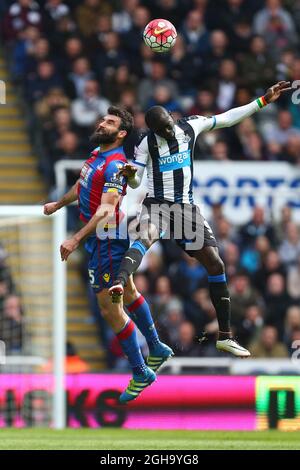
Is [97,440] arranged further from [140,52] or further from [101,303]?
[140,52]

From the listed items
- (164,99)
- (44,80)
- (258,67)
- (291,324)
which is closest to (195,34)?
(258,67)

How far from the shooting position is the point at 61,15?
19875 mm

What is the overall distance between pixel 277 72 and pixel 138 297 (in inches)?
281

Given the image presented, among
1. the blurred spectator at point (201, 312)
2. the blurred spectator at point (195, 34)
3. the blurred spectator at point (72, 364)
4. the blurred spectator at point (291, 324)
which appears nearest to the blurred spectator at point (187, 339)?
the blurred spectator at point (201, 312)

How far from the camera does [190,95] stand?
19109 millimetres

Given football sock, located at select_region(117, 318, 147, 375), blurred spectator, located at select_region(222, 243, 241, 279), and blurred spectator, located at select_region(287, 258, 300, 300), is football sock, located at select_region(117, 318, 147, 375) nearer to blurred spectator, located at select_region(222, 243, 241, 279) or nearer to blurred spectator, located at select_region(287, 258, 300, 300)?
blurred spectator, located at select_region(222, 243, 241, 279)

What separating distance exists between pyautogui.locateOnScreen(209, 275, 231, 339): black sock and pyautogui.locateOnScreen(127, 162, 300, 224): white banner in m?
4.75

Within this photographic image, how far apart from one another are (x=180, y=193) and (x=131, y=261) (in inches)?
33.5

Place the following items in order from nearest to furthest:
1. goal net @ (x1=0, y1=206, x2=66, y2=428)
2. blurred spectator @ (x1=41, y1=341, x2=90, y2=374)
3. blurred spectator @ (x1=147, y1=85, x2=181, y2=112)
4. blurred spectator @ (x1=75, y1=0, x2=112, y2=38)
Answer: goal net @ (x1=0, y1=206, x2=66, y2=428) → blurred spectator @ (x1=41, y1=341, x2=90, y2=374) → blurred spectator @ (x1=147, y1=85, x2=181, y2=112) → blurred spectator @ (x1=75, y1=0, x2=112, y2=38)

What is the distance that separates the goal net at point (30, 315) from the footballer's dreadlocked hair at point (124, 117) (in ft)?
9.91

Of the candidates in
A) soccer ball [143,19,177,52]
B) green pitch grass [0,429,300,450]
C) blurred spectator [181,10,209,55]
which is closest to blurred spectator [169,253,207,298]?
green pitch grass [0,429,300,450]

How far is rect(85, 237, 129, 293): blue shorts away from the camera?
12906mm

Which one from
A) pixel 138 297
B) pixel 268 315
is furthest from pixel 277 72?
pixel 138 297

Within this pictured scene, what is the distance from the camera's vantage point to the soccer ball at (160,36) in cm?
1280
